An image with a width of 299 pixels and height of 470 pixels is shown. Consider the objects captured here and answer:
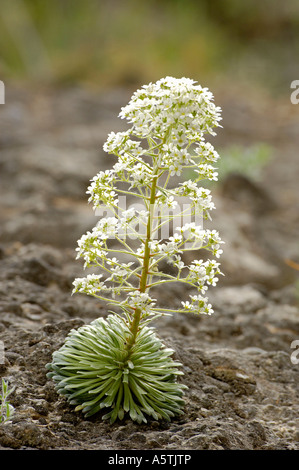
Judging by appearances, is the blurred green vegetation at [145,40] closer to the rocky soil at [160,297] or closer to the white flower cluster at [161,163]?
the rocky soil at [160,297]

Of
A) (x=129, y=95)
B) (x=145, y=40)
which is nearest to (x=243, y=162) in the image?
(x=129, y=95)

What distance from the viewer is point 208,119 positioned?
293 cm

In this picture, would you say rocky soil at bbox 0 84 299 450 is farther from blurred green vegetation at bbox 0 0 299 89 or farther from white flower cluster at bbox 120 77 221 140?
blurred green vegetation at bbox 0 0 299 89

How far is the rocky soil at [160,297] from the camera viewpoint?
10.3 ft

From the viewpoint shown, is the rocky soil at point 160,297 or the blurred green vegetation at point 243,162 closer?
the rocky soil at point 160,297

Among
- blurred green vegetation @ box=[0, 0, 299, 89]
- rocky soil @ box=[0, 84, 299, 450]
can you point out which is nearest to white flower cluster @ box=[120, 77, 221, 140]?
rocky soil @ box=[0, 84, 299, 450]

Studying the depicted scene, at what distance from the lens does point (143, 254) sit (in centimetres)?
328

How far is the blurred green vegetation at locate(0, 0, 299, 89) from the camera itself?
512 inches

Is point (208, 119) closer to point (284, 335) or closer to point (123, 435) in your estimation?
point (123, 435)

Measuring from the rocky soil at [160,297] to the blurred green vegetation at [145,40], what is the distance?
235cm

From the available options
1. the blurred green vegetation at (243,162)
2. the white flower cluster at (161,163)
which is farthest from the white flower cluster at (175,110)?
the blurred green vegetation at (243,162)

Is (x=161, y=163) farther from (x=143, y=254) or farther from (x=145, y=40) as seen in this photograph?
(x=145, y=40)

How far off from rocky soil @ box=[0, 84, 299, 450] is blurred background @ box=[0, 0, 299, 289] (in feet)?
0.11

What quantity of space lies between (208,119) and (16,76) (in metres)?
10.6
